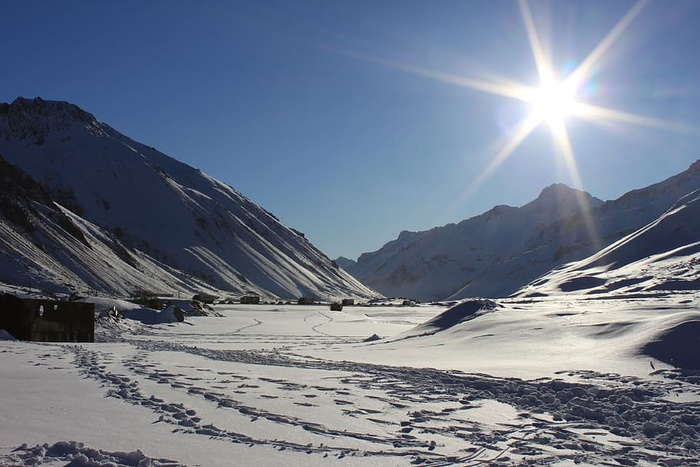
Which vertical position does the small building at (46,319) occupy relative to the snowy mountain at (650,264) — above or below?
below

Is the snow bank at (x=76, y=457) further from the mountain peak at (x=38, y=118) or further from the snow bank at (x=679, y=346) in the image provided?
the mountain peak at (x=38, y=118)

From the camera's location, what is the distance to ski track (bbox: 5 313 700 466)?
6359 mm

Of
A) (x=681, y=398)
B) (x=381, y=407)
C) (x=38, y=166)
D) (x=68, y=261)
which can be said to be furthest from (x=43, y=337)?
(x=38, y=166)

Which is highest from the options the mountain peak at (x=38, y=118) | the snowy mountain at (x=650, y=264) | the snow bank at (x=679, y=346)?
the mountain peak at (x=38, y=118)

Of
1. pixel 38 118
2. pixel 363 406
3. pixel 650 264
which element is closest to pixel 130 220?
pixel 38 118

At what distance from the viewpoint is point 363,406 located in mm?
8727

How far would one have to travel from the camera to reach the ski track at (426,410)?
636cm

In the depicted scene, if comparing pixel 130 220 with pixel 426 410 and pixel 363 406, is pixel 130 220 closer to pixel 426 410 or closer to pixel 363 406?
pixel 363 406

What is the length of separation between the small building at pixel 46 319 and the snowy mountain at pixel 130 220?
42629mm

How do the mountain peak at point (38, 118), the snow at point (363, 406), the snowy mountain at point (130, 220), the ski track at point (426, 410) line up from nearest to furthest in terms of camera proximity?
the snow at point (363, 406) → the ski track at point (426, 410) → the snowy mountain at point (130, 220) → the mountain peak at point (38, 118)

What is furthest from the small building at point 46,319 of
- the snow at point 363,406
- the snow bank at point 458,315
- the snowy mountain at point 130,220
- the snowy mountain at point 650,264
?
the snowy mountain at point 650,264

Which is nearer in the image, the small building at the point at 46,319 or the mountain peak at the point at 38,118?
the small building at the point at 46,319

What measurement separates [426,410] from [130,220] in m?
106

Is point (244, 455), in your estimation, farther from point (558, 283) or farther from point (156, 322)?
point (558, 283)
